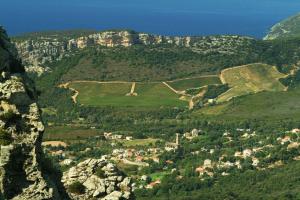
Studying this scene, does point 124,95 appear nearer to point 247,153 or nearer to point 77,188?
point 247,153

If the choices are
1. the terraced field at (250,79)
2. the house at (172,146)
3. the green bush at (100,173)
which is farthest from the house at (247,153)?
the green bush at (100,173)

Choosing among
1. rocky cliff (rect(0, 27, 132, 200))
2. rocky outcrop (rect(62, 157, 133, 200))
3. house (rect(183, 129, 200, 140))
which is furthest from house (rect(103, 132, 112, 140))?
rocky cliff (rect(0, 27, 132, 200))

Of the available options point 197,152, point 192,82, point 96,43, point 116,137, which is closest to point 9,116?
point 197,152

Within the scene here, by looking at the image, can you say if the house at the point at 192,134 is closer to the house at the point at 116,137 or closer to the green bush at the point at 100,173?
the house at the point at 116,137

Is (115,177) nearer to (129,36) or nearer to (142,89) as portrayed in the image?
(142,89)

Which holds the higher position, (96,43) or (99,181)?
(99,181)

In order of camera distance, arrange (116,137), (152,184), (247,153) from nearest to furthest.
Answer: (152,184) < (247,153) < (116,137)

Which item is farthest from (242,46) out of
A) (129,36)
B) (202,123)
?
(202,123)
